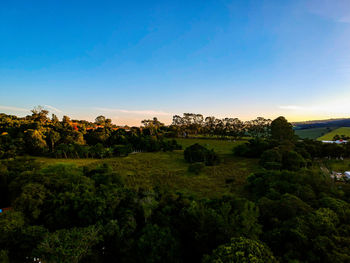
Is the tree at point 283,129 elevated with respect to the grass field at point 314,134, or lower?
elevated

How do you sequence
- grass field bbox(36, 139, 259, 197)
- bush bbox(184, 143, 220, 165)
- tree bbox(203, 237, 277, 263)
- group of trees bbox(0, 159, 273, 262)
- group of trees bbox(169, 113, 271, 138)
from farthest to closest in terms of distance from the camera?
group of trees bbox(169, 113, 271, 138), bush bbox(184, 143, 220, 165), grass field bbox(36, 139, 259, 197), group of trees bbox(0, 159, 273, 262), tree bbox(203, 237, 277, 263)

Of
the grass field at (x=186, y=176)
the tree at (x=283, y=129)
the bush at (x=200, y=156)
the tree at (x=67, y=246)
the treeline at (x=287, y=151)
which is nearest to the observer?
the tree at (x=67, y=246)

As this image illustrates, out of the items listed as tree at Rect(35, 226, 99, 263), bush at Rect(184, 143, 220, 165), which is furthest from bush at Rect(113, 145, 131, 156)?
tree at Rect(35, 226, 99, 263)

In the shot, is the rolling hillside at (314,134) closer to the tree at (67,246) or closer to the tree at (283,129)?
the tree at (283,129)

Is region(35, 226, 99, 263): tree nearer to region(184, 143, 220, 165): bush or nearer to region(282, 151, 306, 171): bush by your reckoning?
region(282, 151, 306, 171): bush

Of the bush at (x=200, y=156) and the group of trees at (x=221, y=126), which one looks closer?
the bush at (x=200, y=156)

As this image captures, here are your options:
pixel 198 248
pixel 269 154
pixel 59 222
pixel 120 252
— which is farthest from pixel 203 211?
pixel 269 154

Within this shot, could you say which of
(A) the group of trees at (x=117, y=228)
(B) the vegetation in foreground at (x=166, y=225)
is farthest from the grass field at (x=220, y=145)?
(A) the group of trees at (x=117, y=228)

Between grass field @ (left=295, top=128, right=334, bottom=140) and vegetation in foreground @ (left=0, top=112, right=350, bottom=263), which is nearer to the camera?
vegetation in foreground @ (left=0, top=112, right=350, bottom=263)

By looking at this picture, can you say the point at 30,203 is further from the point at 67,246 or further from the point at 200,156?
the point at 200,156
